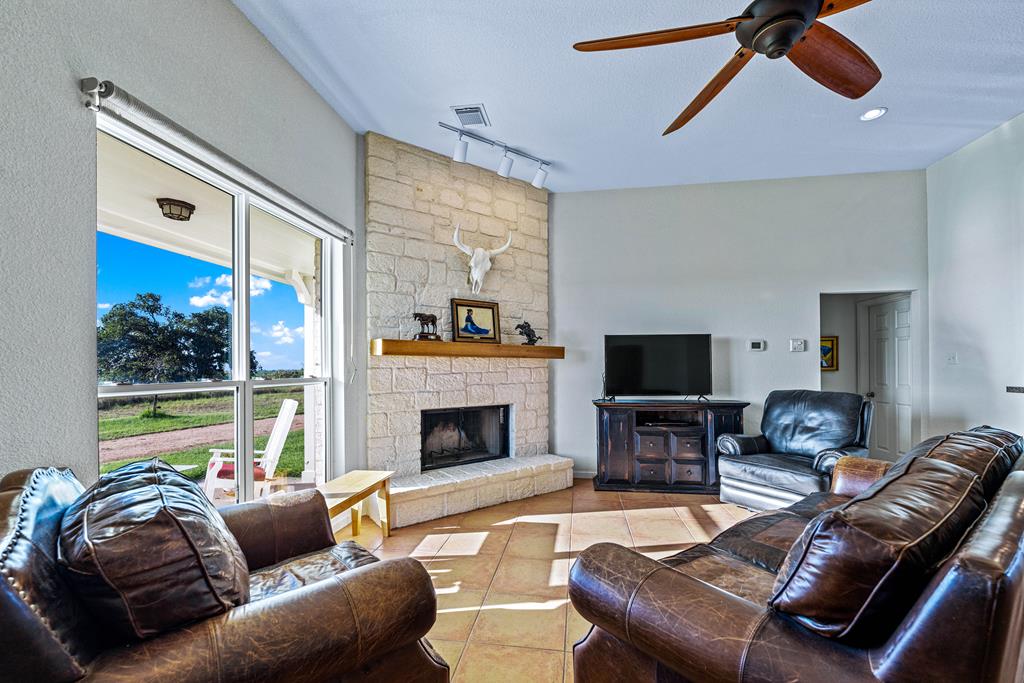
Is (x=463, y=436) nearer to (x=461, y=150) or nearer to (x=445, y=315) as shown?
(x=445, y=315)

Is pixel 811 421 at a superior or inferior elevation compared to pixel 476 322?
inferior

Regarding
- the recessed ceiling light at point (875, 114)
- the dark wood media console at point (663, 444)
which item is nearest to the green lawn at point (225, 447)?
the dark wood media console at point (663, 444)

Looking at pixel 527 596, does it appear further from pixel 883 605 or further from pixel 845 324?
pixel 845 324

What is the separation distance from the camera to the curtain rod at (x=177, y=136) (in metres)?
1.56

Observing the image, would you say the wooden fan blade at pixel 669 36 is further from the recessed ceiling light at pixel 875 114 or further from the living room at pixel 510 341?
the recessed ceiling light at pixel 875 114

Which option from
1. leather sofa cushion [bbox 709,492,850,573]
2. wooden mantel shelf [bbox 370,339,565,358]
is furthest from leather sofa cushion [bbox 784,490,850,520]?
wooden mantel shelf [bbox 370,339,565,358]

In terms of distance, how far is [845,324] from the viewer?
540 cm

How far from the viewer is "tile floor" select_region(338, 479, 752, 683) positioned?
6.09 feet

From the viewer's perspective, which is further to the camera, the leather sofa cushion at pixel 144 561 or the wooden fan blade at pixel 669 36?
the wooden fan blade at pixel 669 36

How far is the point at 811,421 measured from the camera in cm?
363

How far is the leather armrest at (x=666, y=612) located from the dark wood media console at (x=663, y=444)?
3.03 metres

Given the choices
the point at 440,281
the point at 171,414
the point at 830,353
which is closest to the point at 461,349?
the point at 440,281

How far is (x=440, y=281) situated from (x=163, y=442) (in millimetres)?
2321

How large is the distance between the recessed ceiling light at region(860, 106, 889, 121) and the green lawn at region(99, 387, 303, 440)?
14.2ft
